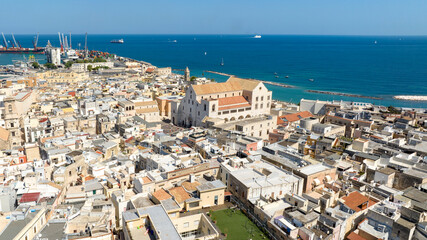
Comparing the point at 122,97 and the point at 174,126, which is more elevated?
the point at 122,97

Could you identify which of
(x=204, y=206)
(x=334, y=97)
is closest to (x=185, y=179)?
(x=204, y=206)

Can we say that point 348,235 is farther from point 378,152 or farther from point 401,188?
point 378,152

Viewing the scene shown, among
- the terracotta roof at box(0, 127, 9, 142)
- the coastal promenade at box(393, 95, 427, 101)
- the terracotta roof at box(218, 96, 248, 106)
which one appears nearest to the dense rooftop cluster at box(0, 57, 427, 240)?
the terracotta roof at box(0, 127, 9, 142)

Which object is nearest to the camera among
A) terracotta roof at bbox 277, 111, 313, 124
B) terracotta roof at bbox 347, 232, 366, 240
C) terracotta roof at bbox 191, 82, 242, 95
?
terracotta roof at bbox 347, 232, 366, 240

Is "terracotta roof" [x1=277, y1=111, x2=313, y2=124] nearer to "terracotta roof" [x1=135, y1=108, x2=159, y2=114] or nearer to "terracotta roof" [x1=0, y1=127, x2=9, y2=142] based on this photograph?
"terracotta roof" [x1=135, y1=108, x2=159, y2=114]

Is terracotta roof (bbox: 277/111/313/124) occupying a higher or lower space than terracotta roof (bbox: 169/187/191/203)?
higher

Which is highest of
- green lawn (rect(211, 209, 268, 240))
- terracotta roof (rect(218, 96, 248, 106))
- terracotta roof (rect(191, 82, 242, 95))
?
terracotta roof (rect(191, 82, 242, 95))
